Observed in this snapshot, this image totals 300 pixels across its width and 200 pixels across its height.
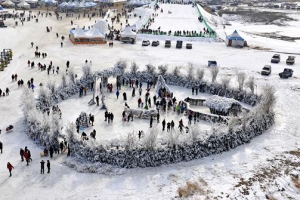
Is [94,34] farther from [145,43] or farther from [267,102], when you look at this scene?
[267,102]

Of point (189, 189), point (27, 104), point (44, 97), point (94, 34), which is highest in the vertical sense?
point (94, 34)

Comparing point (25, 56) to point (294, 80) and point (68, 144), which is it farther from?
point (294, 80)

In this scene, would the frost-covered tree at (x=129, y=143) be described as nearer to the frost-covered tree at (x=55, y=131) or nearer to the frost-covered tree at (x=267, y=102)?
the frost-covered tree at (x=55, y=131)

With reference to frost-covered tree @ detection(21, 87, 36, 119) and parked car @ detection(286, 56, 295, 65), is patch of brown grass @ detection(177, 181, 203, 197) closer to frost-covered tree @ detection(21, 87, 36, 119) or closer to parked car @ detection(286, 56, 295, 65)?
frost-covered tree @ detection(21, 87, 36, 119)

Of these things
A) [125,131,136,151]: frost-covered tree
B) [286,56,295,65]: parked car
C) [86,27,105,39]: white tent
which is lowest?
[125,131,136,151]: frost-covered tree

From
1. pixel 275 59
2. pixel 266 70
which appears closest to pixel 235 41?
pixel 275 59

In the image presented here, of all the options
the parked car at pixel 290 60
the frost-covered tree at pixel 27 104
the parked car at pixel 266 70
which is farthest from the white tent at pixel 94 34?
the frost-covered tree at pixel 27 104

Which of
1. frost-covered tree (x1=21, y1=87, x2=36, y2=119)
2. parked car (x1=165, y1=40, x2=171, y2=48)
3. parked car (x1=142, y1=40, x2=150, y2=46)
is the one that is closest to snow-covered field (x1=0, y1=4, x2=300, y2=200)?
frost-covered tree (x1=21, y1=87, x2=36, y2=119)
